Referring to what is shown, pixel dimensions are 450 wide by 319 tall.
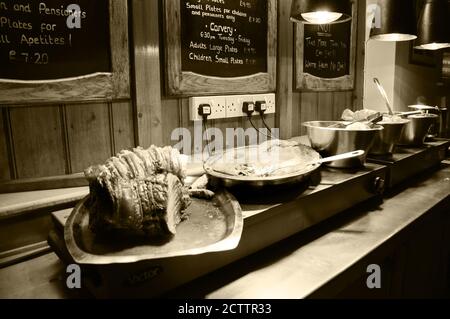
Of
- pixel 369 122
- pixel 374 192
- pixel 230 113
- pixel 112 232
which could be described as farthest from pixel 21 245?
pixel 369 122

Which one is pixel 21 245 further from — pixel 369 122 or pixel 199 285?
pixel 369 122

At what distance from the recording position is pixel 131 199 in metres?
0.91

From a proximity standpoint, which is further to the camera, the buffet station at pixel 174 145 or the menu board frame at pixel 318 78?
the menu board frame at pixel 318 78

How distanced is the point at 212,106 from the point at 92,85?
65 centimetres

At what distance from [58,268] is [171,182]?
0.50 m

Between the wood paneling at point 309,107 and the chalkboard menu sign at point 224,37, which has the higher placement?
the chalkboard menu sign at point 224,37

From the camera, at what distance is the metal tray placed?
2.71ft

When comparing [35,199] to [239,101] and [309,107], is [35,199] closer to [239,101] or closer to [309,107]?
[239,101]

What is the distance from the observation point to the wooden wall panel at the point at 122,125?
1.59 metres

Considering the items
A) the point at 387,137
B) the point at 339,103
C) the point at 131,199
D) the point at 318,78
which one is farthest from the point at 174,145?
the point at 339,103

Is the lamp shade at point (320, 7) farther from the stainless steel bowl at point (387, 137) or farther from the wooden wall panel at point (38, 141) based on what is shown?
the wooden wall panel at point (38, 141)

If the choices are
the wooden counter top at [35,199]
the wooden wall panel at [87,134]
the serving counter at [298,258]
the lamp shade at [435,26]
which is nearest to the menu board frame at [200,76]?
the wooden wall panel at [87,134]

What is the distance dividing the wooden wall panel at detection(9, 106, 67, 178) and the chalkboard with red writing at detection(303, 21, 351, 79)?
5.44 ft

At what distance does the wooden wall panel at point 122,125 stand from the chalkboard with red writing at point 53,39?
170mm
